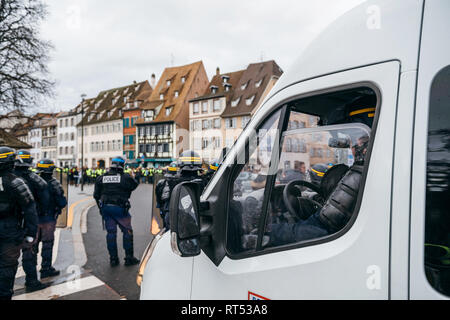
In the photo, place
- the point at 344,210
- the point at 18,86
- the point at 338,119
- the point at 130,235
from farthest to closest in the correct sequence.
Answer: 1. the point at 18,86
2. the point at 130,235
3. the point at 338,119
4. the point at 344,210

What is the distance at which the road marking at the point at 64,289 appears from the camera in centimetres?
453

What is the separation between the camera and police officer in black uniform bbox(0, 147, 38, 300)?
11.9 feet

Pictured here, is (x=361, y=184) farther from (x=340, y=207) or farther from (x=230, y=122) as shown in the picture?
(x=230, y=122)

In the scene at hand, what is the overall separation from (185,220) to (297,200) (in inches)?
25.6

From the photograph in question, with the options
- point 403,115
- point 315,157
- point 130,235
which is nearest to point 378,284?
point 403,115

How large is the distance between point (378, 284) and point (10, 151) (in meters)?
4.21

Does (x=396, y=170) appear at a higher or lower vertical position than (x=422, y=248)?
higher

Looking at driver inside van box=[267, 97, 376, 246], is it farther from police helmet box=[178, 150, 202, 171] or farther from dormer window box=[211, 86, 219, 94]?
dormer window box=[211, 86, 219, 94]

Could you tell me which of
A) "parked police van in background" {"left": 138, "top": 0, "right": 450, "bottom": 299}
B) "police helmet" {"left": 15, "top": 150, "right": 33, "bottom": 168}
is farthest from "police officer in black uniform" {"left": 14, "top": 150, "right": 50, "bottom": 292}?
"parked police van in background" {"left": 138, "top": 0, "right": 450, "bottom": 299}

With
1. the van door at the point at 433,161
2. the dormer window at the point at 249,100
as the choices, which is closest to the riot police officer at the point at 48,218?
the van door at the point at 433,161

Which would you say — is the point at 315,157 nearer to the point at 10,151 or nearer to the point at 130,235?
the point at 10,151

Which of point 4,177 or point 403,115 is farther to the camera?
point 4,177

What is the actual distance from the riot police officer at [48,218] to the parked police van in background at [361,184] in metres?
4.63
